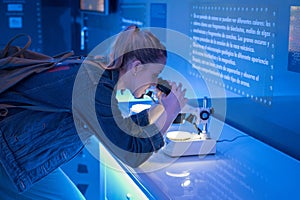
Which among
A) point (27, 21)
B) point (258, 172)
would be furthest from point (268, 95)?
point (27, 21)

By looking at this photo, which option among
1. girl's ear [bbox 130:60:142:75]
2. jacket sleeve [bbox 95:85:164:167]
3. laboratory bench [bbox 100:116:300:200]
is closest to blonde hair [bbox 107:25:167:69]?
girl's ear [bbox 130:60:142:75]

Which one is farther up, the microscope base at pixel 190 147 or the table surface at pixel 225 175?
the microscope base at pixel 190 147

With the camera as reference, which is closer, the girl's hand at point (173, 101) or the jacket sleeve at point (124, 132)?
the jacket sleeve at point (124, 132)

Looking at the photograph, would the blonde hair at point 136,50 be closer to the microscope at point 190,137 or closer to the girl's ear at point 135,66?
the girl's ear at point 135,66

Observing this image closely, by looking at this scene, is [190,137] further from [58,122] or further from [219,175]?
[58,122]

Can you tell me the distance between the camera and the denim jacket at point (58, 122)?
1.38m

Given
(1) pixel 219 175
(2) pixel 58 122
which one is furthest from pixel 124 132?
(1) pixel 219 175

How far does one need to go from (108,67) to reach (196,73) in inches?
43.3

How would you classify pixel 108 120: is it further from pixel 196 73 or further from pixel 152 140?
pixel 196 73

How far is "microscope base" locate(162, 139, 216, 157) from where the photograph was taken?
1.75 m

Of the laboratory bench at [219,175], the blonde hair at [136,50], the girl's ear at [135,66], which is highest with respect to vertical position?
the blonde hair at [136,50]

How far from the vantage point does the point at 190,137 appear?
1829 mm

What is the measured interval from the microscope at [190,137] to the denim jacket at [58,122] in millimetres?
270

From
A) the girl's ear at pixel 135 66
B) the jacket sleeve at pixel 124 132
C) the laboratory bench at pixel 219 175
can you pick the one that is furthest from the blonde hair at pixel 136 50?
the laboratory bench at pixel 219 175
